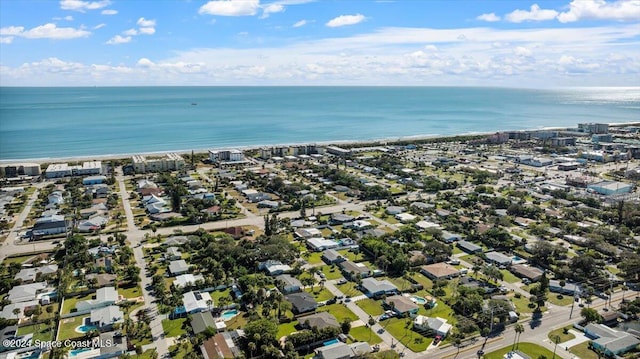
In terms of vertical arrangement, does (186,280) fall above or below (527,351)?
above

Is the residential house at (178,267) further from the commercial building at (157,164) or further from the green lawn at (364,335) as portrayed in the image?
the commercial building at (157,164)

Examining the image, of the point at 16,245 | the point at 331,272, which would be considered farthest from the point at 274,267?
the point at 16,245

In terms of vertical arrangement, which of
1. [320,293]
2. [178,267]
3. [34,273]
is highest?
[178,267]

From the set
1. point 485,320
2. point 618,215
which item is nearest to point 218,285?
point 485,320

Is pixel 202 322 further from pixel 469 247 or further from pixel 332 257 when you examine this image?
pixel 469 247

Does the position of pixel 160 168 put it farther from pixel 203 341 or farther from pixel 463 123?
pixel 463 123

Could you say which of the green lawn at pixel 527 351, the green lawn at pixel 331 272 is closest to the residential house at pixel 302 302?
the green lawn at pixel 331 272
